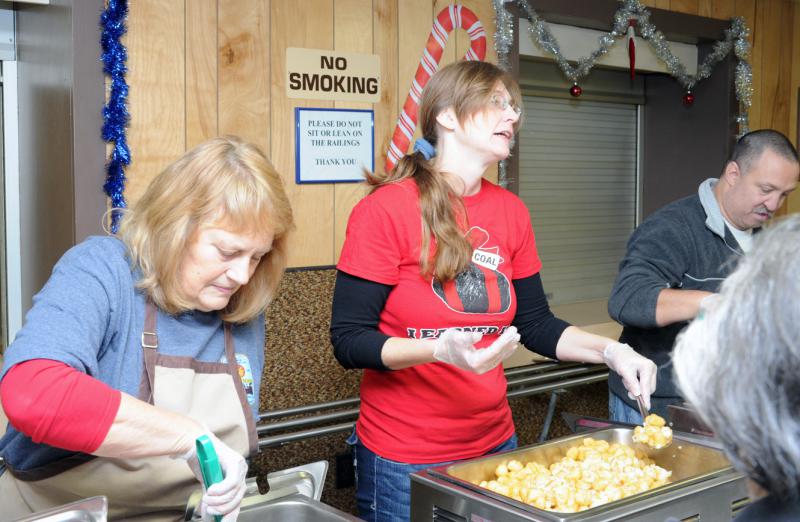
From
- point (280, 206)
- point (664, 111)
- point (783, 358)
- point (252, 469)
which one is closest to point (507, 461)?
point (280, 206)

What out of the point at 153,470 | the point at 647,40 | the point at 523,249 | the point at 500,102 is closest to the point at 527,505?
the point at 153,470

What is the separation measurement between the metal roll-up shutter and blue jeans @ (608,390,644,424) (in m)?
1.95

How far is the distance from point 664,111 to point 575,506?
11.9 feet

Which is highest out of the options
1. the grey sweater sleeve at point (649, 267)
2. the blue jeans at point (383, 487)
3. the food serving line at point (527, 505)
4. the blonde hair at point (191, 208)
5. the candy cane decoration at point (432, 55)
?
the candy cane decoration at point (432, 55)

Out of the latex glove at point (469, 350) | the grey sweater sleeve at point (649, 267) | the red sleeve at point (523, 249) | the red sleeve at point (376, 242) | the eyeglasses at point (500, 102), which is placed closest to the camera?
the latex glove at point (469, 350)

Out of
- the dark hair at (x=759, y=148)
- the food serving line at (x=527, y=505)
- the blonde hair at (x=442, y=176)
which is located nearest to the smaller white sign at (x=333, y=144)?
the blonde hair at (x=442, y=176)

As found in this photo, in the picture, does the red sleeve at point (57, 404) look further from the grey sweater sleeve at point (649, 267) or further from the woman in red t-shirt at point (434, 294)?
the grey sweater sleeve at point (649, 267)

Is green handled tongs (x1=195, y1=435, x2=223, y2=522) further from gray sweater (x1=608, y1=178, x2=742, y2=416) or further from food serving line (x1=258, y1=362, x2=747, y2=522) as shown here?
gray sweater (x1=608, y1=178, x2=742, y2=416)

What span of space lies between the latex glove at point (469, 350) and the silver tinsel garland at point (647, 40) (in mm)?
2089

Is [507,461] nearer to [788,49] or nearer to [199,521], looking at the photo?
[199,521]

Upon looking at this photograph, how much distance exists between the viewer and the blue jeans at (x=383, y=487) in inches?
75.2

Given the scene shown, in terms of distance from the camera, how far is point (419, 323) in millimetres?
1935

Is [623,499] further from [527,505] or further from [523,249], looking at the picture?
[523,249]

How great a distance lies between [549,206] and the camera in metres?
4.51
